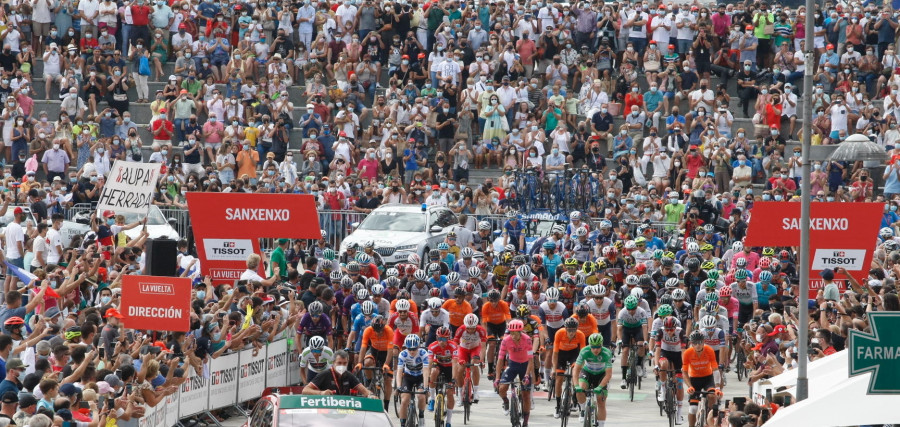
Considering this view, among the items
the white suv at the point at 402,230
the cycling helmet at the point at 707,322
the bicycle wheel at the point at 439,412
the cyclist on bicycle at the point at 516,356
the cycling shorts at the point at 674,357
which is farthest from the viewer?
the white suv at the point at 402,230

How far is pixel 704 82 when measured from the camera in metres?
37.8

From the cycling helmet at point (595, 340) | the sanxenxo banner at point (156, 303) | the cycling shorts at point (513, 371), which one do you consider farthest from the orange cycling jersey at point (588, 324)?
the sanxenxo banner at point (156, 303)

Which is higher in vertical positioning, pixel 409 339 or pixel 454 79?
pixel 454 79

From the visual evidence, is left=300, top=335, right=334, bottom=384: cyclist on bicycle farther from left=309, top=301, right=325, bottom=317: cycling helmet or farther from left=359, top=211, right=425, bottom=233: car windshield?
left=359, top=211, right=425, bottom=233: car windshield

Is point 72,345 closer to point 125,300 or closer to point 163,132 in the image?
point 125,300

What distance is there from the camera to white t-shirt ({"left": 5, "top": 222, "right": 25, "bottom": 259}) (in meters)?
27.2

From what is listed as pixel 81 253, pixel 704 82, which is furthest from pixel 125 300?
pixel 704 82

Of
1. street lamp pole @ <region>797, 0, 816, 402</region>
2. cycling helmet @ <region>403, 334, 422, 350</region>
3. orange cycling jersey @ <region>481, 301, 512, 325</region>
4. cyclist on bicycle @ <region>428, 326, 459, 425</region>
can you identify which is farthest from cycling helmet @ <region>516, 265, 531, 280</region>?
street lamp pole @ <region>797, 0, 816, 402</region>

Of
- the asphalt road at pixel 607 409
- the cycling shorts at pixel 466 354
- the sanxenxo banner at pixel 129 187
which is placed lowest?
the asphalt road at pixel 607 409

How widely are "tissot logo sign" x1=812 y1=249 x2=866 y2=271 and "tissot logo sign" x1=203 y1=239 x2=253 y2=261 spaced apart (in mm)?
8338

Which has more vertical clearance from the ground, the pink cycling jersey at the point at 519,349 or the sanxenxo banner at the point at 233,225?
the sanxenxo banner at the point at 233,225

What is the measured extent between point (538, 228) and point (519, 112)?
5.23 meters

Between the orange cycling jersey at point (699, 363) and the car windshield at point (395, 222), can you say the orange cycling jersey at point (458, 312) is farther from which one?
the car windshield at point (395, 222)

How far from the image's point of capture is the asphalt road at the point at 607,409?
75.9ft
